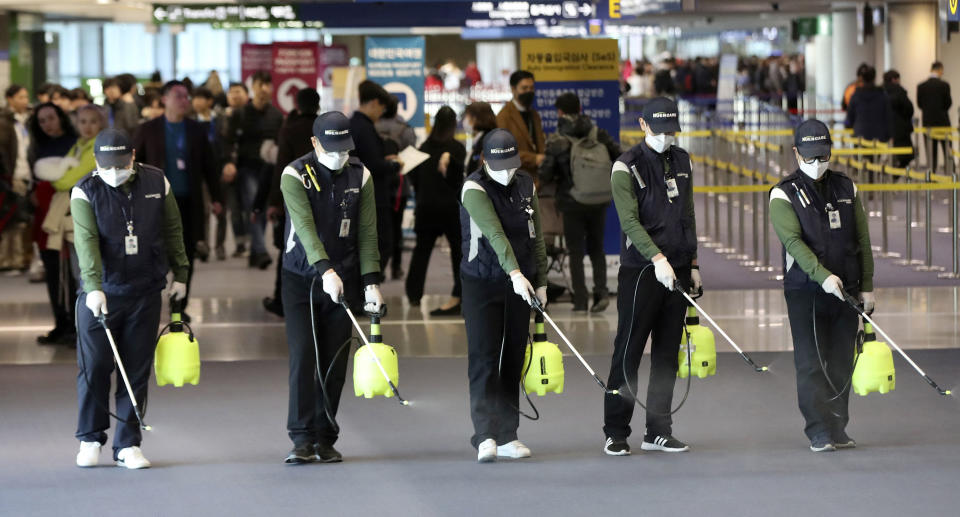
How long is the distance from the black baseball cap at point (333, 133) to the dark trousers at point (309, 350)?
66cm

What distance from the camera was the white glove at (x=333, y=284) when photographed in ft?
24.5

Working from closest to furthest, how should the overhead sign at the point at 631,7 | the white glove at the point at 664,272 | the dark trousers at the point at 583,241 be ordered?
the white glove at the point at 664,272 → the dark trousers at the point at 583,241 → the overhead sign at the point at 631,7

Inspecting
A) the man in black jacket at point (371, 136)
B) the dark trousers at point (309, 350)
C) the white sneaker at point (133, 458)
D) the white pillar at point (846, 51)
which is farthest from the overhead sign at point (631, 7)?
the white pillar at point (846, 51)

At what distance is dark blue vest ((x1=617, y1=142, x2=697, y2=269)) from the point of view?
790 cm

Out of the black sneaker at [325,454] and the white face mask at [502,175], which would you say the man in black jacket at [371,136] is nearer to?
the white face mask at [502,175]

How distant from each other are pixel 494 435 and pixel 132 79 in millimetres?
11292

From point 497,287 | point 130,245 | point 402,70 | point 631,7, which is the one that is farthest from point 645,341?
point 631,7

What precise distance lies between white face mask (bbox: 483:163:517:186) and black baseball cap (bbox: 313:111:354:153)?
2.36 feet

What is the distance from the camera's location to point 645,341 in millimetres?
8047

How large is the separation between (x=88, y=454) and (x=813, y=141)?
3.96m

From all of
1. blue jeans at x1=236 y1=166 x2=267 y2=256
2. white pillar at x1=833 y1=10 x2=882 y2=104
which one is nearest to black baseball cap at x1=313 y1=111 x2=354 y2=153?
blue jeans at x1=236 y1=166 x2=267 y2=256

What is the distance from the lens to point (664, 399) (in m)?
8.10

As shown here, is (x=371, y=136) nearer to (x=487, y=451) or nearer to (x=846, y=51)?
(x=487, y=451)

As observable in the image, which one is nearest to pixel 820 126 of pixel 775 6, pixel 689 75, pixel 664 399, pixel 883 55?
pixel 664 399
